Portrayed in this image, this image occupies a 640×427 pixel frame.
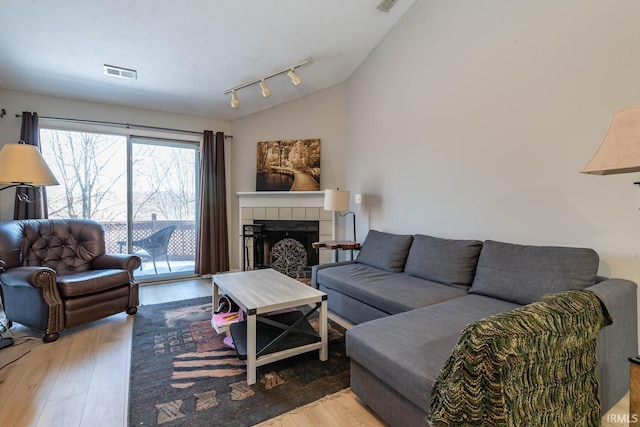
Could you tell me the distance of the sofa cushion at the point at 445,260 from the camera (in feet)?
8.04

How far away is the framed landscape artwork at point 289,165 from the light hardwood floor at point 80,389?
2622 millimetres

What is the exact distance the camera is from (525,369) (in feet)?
3.12

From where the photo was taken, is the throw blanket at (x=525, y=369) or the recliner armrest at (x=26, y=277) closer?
the throw blanket at (x=525, y=369)

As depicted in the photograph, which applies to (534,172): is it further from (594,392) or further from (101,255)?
(101,255)

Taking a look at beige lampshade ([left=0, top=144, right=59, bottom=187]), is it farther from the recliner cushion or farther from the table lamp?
the recliner cushion

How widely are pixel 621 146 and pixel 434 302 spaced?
145 cm

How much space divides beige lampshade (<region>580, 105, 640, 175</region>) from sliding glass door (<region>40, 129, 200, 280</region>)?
4.54 m

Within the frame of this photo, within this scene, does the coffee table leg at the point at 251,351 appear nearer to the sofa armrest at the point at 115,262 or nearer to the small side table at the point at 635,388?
the small side table at the point at 635,388

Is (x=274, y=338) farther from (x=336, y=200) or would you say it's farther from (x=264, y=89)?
(x=264, y=89)

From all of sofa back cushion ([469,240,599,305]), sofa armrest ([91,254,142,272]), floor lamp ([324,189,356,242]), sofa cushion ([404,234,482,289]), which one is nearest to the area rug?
sofa armrest ([91,254,142,272])

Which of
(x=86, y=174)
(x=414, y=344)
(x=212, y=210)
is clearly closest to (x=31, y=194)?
(x=86, y=174)

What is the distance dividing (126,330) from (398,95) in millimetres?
3661

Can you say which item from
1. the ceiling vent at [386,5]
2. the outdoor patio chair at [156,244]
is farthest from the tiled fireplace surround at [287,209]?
the ceiling vent at [386,5]

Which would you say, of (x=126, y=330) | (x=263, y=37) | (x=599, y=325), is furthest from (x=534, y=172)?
(x=126, y=330)
